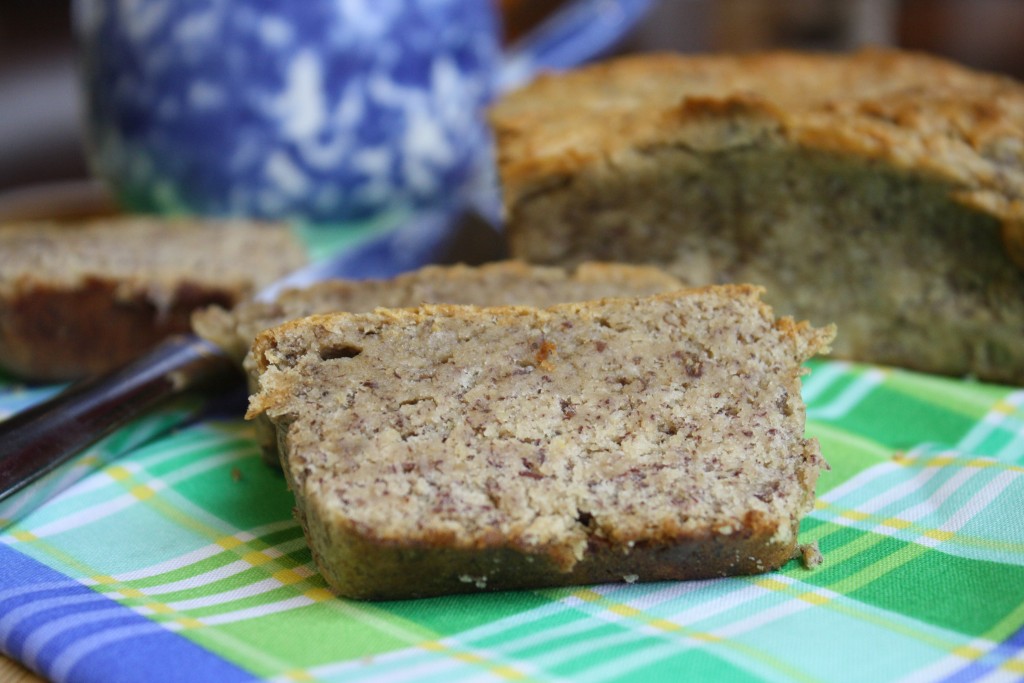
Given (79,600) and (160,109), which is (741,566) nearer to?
(79,600)

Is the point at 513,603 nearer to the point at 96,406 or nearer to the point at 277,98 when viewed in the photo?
the point at 96,406

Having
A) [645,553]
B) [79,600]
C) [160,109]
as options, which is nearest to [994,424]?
[645,553]

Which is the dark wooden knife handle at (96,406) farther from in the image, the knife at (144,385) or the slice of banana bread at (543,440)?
the slice of banana bread at (543,440)

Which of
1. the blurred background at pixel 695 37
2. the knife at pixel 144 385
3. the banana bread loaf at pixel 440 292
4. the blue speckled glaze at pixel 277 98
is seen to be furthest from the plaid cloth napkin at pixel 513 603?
the blurred background at pixel 695 37

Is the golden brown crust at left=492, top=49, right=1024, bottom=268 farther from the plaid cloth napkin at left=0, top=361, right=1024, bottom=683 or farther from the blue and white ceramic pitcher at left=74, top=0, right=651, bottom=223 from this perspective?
the plaid cloth napkin at left=0, top=361, right=1024, bottom=683

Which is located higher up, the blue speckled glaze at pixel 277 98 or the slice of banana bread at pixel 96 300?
the blue speckled glaze at pixel 277 98

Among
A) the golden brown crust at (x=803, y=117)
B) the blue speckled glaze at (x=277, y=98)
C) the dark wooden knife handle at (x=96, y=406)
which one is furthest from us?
the blue speckled glaze at (x=277, y=98)
